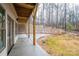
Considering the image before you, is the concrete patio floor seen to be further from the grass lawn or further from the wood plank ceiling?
the wood plank ceiling

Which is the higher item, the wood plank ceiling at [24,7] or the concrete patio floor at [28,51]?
the wood plank ceiling at [24,7]

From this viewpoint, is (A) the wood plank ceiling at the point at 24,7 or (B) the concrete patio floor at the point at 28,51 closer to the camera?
(B) the concrete patio floor at the point at 28,51

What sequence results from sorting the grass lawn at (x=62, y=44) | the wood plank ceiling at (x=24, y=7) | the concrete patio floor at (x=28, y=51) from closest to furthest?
the grass lawn at (x=62, y=44) → the concrete patio floor at (x=28, y=51) → the wood plank ceiling at (x=24, y=7)

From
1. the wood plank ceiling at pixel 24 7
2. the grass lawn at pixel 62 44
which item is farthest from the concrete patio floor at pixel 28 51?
the wood plank ceiling at pixel 24 7

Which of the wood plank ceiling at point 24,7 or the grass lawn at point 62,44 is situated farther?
the wood plank ceiling at point 24,7

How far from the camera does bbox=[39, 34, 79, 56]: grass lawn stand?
5473 mm

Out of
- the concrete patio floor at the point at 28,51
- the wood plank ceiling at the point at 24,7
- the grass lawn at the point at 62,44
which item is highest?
the wood plank ceiling at the point at 24,7

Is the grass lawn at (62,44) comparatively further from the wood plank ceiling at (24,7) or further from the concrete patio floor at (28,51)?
the wood plank ceiling at (24,7)

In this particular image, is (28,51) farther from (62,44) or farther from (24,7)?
(24,7)

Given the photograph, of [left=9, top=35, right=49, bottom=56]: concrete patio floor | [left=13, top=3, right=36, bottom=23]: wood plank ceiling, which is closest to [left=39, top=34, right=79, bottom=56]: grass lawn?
[left=9, top=35, right=49, bottom=56]: concrete patio floor

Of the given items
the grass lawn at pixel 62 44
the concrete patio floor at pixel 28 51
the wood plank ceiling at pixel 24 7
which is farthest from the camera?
the wood plank ceiling at pixel 24 7

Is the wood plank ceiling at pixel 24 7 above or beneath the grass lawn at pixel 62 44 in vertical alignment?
above

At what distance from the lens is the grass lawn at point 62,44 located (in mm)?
5473

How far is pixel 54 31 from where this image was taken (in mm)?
6039
